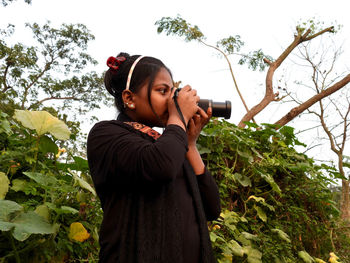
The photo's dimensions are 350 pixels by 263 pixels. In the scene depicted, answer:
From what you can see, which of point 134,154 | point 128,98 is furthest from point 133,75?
point 134,154

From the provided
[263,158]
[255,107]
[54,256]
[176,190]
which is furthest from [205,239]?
[255,107]

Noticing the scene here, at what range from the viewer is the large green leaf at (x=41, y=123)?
1.20 m

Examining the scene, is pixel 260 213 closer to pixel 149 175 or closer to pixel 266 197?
pixel 266 197

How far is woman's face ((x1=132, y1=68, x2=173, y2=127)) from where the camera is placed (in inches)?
36.8

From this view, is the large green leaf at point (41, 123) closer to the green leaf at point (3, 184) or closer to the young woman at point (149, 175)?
the green leaf at point (3, 184)

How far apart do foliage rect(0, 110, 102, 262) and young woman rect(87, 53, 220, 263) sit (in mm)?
285

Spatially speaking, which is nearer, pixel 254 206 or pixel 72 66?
pixel 254 206

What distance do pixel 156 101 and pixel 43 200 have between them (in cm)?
57

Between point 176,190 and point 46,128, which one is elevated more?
point 46,128

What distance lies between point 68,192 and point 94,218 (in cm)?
15

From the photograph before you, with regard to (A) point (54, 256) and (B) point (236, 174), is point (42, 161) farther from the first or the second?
(B) point (236, 174)

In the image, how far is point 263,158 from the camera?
1.96 metres

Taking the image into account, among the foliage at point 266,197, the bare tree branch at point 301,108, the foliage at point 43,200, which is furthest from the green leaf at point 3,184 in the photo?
the bare tree branch at point 301,108

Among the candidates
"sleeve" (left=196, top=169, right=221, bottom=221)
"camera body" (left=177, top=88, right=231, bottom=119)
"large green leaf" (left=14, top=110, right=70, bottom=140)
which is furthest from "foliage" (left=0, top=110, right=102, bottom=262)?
"camera body" (left=177, top=88, right=231, bottom=119)
